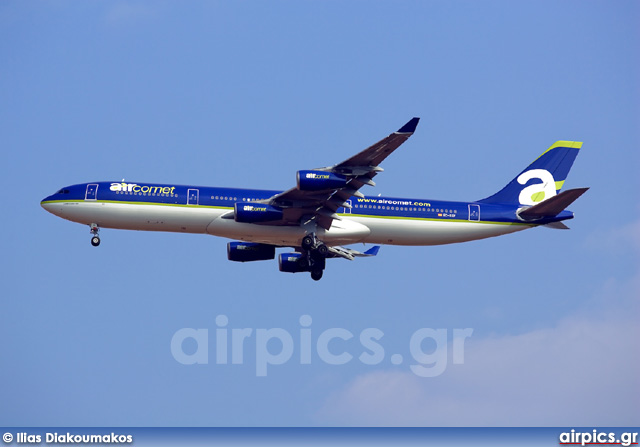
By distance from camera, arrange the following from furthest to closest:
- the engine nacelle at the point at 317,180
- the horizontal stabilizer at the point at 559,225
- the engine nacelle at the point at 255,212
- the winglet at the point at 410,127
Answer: the horizontal stabilizer at the point at 559,225 < the engine nacelle at the point at 255,212 < the engine nacelle at the point at 317,180 < the winglet at the point at 410,127

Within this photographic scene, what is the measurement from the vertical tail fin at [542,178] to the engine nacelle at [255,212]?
51.9ft

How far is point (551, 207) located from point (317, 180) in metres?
16.4

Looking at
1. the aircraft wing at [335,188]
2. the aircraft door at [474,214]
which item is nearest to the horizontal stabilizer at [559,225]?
the aircraft door at [474,214]

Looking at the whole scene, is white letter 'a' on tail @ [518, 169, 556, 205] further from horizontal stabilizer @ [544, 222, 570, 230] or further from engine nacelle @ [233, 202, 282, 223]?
engine nacelle @ [233, 202, 282, 223]

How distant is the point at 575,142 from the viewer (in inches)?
2997

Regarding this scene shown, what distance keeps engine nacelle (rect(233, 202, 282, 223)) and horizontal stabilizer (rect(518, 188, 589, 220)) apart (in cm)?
1640

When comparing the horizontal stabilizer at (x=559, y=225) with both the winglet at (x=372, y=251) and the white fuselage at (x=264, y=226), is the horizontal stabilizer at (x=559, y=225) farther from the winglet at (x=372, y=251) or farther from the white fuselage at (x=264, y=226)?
the winglet at (x=372, y=251)

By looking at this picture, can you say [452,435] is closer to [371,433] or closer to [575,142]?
[371,433]

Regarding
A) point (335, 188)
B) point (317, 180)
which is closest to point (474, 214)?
point (335, 188)

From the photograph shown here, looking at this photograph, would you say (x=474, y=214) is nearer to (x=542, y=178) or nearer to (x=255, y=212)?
(x=542, y=178)

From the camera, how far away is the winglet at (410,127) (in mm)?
57575

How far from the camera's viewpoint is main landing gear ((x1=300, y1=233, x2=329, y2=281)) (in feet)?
224

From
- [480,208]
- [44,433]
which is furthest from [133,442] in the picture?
[480,208]

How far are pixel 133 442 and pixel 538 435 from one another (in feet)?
74.9
